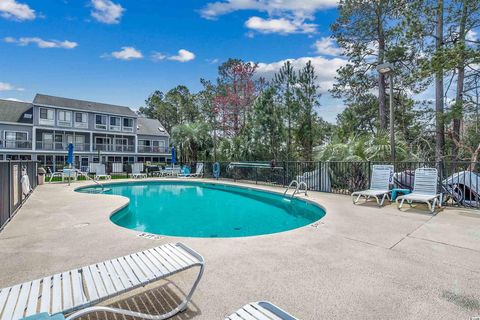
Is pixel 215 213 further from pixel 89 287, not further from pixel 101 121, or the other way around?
pixel 101 121

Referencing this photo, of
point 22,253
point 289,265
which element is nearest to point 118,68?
point 22,253

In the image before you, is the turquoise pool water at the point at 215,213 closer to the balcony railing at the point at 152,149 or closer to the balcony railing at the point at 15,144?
the balcony railing at the point at 15,144

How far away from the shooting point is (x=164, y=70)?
26.7 meters

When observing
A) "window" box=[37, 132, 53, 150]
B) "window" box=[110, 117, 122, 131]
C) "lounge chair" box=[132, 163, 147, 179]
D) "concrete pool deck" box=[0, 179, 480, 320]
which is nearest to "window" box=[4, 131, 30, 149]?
"window" box=[37, 132, 53, 150]

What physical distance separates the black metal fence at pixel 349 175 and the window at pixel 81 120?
1865 centimetres

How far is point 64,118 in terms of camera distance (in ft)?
85.6

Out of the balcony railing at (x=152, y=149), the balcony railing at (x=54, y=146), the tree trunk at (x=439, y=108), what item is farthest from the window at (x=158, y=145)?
the tree trunk at (x=439, y=108)

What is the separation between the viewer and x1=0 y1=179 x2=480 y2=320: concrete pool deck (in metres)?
2.39

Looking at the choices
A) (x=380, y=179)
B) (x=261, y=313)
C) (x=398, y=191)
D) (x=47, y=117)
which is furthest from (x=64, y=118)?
(x=261, y=313)

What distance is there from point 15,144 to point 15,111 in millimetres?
3707

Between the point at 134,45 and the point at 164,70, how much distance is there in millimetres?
6064

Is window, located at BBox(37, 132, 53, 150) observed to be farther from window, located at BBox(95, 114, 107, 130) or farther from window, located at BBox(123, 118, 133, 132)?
window, located at BBox(123, 118, 133, 132)

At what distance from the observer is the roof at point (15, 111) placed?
2426 centimetres

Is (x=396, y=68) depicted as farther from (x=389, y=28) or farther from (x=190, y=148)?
(x=190, y=148)
